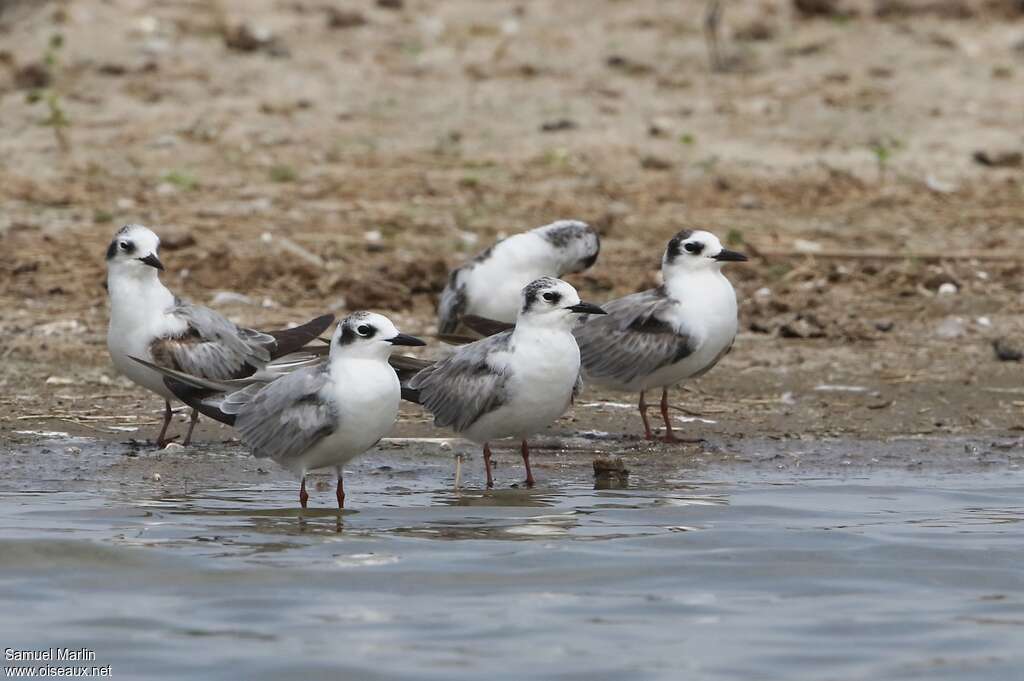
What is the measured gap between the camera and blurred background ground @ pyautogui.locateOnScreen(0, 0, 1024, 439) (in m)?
11.4

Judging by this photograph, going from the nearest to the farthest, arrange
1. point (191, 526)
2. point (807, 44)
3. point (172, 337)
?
point (191, 526)
point (172, 337)
point (807, 44)

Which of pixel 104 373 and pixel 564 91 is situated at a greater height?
pixel 564 91

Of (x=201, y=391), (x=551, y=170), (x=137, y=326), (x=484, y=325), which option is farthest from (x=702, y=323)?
(x=551, y=170)

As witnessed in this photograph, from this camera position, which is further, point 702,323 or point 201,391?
point 702,323

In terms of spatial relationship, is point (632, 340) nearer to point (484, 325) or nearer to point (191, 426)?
point (484, 325)

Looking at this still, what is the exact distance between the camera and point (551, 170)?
586 inches

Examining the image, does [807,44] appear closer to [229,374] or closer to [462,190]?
[462,190]

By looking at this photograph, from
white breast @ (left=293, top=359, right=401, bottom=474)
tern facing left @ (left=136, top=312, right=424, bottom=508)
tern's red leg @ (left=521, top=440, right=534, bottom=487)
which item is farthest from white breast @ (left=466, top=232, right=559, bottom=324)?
white breast @ (left=293, top=359, right=401, bottom=474)

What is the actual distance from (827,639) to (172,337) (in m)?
3.80

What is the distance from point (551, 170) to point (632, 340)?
16.2ft

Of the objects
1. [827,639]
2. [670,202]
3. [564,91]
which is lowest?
[827,639]

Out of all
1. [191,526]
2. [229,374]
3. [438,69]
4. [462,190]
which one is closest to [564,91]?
[438,69]

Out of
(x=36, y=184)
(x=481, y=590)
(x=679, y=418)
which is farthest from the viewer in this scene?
(x=36, y=184)

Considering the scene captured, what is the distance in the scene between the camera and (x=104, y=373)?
11.0 meters
